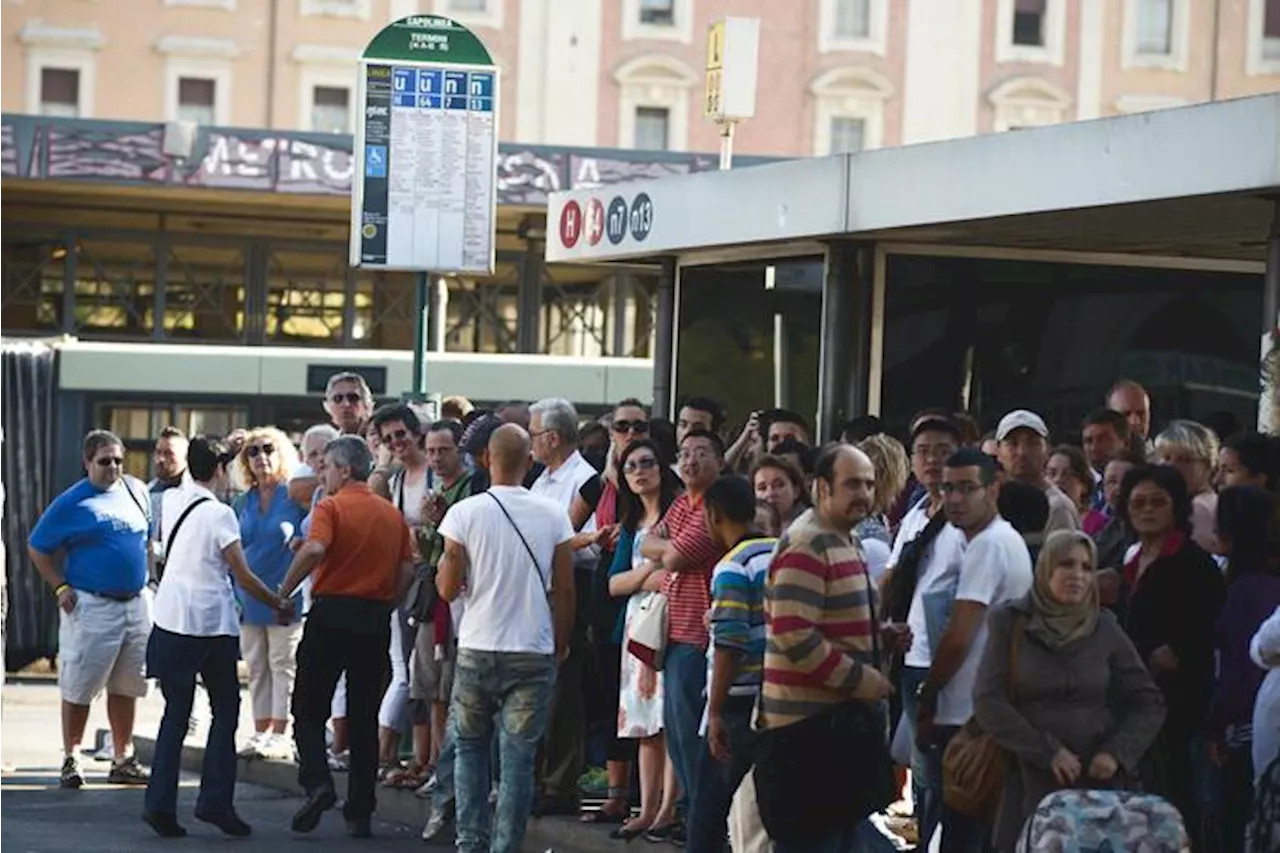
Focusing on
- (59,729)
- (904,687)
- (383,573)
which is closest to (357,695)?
(383,573)

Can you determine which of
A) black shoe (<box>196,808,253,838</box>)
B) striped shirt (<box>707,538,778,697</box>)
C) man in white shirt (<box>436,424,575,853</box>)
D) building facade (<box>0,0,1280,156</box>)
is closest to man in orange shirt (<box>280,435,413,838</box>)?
black shoe (<box>196,808,253,838</box>)

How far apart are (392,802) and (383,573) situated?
167 centimetres

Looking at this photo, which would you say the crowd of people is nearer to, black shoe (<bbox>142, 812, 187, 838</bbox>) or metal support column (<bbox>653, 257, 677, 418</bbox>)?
black shoe (<bbox>142, 812, 187, 838</bbox>)

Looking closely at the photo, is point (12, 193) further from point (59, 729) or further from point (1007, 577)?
point (1007, 577)

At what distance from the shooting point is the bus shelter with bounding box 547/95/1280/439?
49.8 feet

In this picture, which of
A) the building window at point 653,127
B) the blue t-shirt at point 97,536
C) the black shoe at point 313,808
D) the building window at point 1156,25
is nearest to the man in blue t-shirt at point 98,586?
the blue t-shirt at point 97,536

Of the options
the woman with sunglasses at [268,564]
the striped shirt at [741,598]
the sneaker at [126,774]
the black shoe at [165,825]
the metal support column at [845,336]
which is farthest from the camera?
the metal support column at [845,336]

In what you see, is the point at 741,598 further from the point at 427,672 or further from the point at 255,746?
the point at 255,746

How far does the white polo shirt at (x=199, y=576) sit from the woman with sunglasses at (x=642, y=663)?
2.32 m

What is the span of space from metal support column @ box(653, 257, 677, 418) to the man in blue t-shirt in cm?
420

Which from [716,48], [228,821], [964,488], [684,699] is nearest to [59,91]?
[716,48]

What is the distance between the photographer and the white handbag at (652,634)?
1126 centimetres

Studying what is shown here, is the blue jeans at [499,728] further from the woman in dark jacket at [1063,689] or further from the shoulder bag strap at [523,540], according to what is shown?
the woman in dark jacket at [1063,689]

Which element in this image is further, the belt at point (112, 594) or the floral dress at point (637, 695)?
the belt at point (112, 594)
